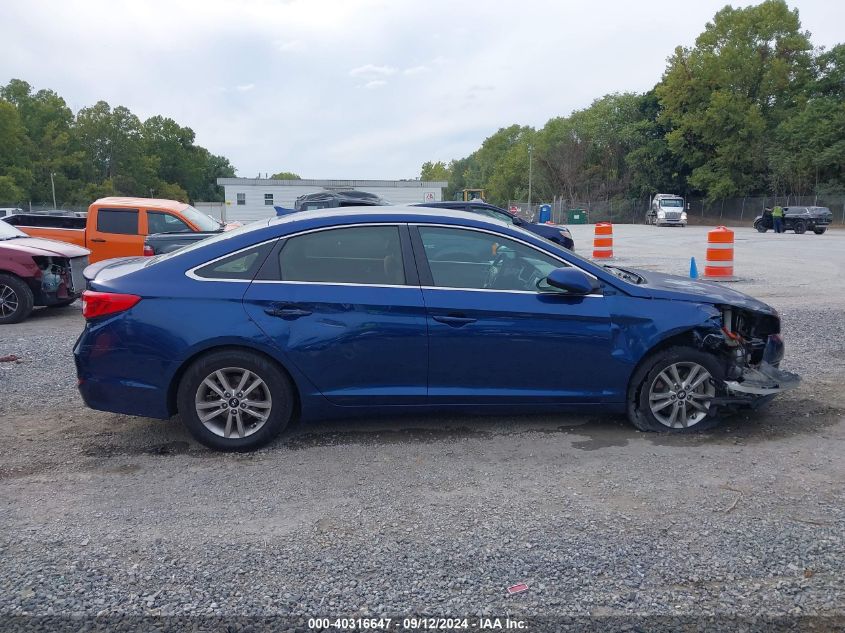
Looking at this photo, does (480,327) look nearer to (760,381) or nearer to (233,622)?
(760,381)

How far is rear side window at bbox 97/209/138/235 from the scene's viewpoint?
13.0 metres

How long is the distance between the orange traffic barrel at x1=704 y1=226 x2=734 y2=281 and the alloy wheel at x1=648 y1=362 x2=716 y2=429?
9.53m

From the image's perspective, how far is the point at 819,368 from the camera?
6770 mm

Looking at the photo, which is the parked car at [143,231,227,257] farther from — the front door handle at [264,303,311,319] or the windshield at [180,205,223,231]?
the front door handle at [264,303,311,319]

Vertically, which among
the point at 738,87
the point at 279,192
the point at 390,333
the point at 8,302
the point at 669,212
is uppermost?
the point at 738,87

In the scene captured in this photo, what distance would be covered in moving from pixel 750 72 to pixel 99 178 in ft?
249

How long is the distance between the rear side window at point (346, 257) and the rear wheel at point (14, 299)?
6.98 metres

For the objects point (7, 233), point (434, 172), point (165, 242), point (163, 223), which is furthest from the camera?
point (434, 172)

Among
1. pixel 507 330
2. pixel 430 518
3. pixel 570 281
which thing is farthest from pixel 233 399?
pixel 570 281

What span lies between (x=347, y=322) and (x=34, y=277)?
744 cm

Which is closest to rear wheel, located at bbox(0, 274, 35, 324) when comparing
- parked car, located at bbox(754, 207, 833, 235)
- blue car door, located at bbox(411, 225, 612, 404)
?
blue car door, located at bbox(411, 225, 612, 404)

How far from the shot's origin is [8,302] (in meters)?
10.0

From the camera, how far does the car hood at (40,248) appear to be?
32.9 feet

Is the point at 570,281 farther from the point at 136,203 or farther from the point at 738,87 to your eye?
the point at 738,87
